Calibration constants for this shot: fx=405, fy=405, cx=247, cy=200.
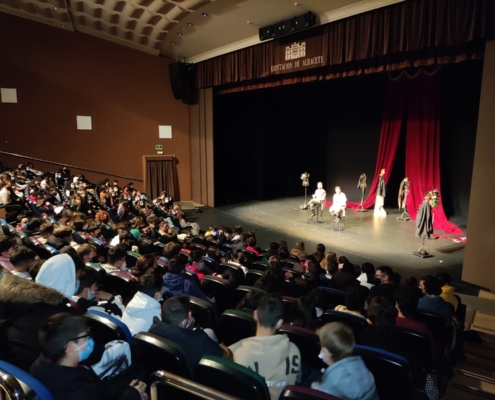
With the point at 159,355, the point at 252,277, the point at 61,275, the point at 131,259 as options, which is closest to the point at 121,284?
the point at 61,275

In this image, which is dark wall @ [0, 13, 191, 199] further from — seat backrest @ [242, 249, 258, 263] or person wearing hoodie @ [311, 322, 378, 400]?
person wearing hoodie @ [311, 322, 378, 400]

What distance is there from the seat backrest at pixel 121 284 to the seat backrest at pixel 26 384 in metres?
2.14

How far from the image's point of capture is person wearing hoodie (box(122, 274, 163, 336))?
9.53 feet

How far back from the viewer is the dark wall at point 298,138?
1541cm

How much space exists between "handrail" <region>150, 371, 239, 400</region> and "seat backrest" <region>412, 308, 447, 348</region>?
2.58m

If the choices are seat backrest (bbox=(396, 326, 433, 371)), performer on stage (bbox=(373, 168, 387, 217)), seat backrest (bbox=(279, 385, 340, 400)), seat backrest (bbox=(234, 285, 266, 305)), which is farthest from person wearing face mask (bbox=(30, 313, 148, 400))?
performer on stage (bbox=(373, 168, 387, 217))

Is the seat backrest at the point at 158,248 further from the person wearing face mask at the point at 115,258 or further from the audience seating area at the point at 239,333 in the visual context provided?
the person wearing face mask at the point at 115,258

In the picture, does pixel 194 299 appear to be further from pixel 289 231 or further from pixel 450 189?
pixel 450 189

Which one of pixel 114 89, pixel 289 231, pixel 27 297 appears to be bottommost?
pixel 289 231

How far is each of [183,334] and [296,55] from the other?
9.12 meters

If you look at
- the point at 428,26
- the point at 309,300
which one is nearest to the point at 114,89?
the point at 428,26

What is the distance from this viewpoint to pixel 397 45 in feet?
26.1

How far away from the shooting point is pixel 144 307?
295 cm

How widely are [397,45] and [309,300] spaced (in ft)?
21.3
